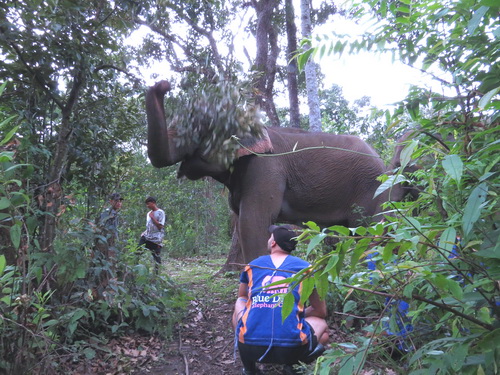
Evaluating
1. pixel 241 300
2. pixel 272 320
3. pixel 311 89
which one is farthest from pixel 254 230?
pixel 311 89

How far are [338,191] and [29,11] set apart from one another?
326 cm

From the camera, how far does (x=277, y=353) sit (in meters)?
2.71

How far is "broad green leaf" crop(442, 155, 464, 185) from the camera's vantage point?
1.00m

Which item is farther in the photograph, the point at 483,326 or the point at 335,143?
the point at 335,143

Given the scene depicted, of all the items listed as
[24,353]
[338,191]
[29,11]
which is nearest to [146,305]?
[24,353]

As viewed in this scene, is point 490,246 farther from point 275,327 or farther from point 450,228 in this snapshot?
point 275,327

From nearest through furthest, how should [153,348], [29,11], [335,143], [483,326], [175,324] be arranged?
[483,326] → [29,11] → [153,348] → [175,324] → [335,143]

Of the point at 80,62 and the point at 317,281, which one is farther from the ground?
the point at 80,62

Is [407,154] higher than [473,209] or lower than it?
higher

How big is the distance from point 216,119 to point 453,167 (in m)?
3.01

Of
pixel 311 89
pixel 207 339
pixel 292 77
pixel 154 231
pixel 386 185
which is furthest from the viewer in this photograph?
pixel 292 77

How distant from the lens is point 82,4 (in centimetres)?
402

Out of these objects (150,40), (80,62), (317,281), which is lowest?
(317,281)

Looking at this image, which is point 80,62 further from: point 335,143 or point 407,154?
point 407,154
